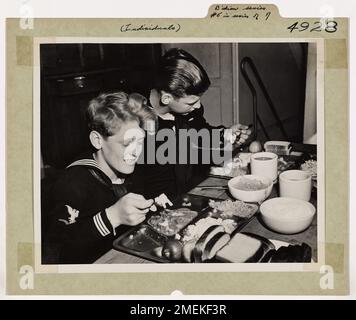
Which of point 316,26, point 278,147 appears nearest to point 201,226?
point 278,147

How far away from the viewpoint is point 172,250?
0.80m

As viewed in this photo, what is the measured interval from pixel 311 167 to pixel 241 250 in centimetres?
24

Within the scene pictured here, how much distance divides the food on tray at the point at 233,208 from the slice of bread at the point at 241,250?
0.05 meters

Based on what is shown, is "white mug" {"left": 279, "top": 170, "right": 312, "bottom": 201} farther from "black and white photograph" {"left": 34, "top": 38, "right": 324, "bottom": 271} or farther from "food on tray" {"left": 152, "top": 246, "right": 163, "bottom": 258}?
"food on tray" {"left": 152, "top": 246, "right": 163, "bottom": 258}

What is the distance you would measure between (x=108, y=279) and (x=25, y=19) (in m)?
0.57

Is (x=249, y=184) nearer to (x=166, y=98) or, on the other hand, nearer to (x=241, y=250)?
(x=241, y=250)

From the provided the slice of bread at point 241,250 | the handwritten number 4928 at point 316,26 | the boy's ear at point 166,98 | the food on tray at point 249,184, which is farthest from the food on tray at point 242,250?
the handwritten number 4928 at point 316,26

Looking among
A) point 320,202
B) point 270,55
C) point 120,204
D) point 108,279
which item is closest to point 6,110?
point 120,204

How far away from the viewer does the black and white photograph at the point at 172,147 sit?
32.1 inches

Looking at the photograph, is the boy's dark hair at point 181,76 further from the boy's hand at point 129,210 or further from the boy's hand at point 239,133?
the boy's hand at point 129,210

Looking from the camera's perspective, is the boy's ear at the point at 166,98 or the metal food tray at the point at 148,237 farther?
the boy's ear at the point at 166,98

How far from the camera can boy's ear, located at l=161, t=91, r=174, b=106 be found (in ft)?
2.87

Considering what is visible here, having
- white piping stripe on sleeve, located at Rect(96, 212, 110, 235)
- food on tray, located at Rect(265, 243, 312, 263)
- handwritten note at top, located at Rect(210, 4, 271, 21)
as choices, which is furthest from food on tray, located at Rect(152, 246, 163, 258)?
handwritten note at top, located at Rect(210, 4, 271, 21)

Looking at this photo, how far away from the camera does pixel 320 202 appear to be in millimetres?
851
